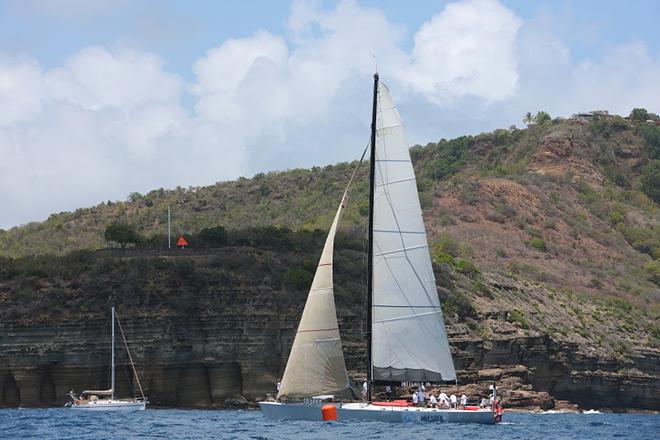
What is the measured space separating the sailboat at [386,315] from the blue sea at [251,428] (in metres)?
1.67

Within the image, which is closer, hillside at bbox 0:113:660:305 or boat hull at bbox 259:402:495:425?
boat hull at bbox 259:402:495:425

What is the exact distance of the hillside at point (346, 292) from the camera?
7931cm

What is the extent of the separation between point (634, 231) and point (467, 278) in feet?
164

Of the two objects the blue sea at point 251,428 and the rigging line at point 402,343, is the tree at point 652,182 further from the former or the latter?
the rigging line at point 402,343

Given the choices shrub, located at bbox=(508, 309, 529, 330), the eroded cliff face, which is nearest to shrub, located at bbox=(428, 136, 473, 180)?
shrub, located at bbox=(508, 309, 529, 330)

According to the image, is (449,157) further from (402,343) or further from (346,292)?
(402,343)

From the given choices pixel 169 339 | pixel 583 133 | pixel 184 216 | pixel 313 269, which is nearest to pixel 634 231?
pixel 583 133

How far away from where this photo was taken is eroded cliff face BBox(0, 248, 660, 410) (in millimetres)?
78188

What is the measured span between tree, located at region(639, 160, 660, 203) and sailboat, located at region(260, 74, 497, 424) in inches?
4396

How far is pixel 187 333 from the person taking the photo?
80188mm

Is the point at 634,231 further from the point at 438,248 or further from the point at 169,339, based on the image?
the point at 169,339

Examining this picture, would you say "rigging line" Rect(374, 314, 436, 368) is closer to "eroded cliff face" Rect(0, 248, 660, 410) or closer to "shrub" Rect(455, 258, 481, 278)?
"eroded cliff face" Rect(0, 248, 660, 410)

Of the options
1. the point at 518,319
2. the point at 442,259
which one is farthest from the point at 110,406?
the point at 442,259

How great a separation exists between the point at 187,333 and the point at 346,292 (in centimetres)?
1109
